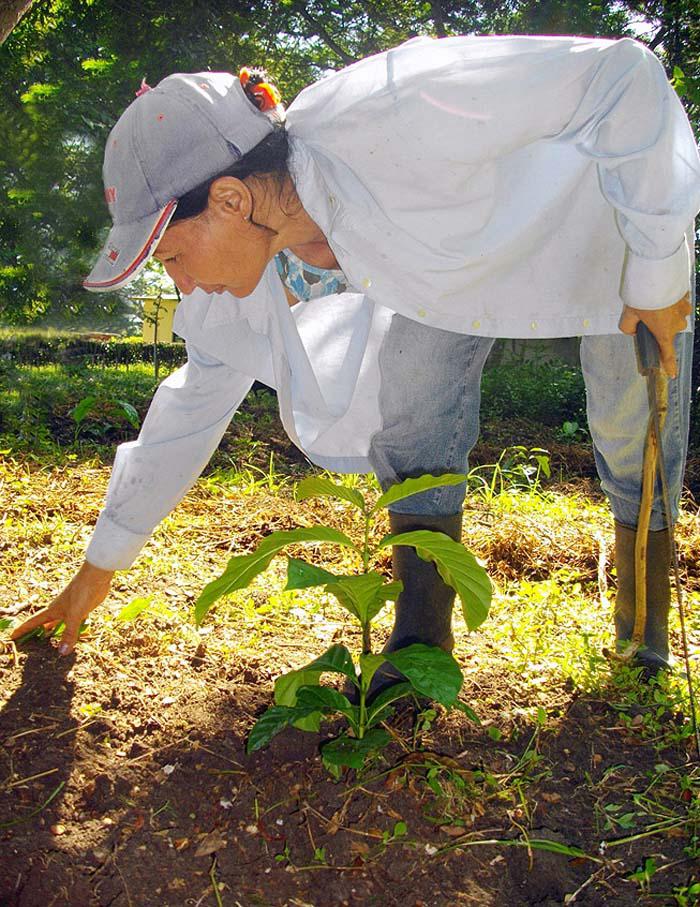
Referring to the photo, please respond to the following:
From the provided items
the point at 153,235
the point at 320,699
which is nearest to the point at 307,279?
the point at 153,235

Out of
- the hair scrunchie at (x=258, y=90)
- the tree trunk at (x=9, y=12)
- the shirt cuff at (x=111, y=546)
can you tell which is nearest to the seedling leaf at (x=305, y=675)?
the shirt cuff at (x=111, y=546)

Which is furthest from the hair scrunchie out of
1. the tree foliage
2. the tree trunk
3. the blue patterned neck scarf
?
the tree foliage

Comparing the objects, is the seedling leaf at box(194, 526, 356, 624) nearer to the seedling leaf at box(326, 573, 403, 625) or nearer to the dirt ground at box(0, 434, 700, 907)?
the seedling leaf at box(326, 573, 403, 625)

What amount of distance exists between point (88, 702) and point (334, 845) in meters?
0.56

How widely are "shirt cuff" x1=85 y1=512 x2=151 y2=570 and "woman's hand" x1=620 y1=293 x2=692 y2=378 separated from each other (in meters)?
0.97

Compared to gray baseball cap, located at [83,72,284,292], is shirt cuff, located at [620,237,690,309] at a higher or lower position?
lower

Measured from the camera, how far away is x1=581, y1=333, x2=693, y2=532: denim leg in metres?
1.54

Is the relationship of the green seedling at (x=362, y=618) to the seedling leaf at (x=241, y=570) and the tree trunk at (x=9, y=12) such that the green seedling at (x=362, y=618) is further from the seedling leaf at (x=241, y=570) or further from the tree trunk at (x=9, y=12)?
the tree trunk at (x=9, y=12)

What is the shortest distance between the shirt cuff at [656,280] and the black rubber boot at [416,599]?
50 cm

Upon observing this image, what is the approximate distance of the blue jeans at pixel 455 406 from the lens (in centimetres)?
146

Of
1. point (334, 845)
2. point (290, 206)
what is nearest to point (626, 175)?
point (290, 206)

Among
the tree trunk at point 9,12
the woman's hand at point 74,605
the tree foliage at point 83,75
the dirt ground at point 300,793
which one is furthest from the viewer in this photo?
the tree foliage at point 83,75

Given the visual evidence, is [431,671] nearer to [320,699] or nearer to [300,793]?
[320,699]

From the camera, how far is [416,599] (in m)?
1.48
